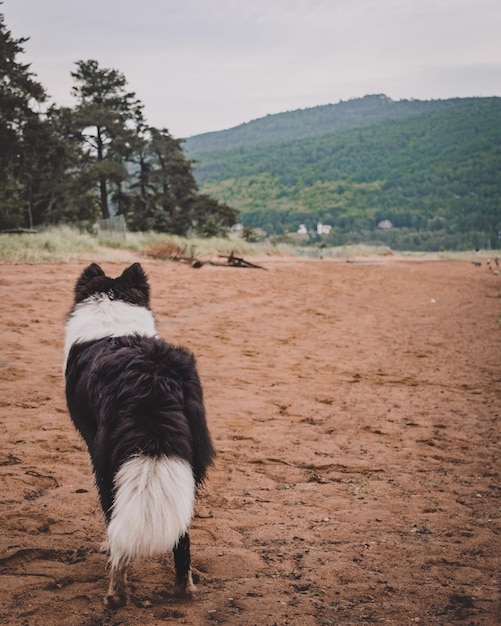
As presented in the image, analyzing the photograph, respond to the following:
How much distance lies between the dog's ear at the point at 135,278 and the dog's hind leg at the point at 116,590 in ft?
5.42

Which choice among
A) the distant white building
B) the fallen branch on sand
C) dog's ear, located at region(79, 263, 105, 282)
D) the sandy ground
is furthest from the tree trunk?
the distant white building

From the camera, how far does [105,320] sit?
A: 3.25 meters

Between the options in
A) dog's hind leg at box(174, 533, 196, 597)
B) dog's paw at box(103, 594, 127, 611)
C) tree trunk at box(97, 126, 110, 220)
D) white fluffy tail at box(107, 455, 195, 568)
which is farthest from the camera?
tree trunk at box(97, 126, 110, 220)

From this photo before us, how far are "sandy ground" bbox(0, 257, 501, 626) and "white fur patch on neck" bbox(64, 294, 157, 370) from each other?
1.08m

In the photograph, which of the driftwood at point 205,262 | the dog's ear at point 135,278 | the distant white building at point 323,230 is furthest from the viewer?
the distant white building at point 323,230

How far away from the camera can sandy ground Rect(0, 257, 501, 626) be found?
8.69 ft

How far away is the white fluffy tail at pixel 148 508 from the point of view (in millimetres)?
2275

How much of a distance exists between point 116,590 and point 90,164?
33.5m

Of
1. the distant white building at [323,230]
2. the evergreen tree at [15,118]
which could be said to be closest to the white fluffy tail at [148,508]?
the evergreen tree at [15,118]

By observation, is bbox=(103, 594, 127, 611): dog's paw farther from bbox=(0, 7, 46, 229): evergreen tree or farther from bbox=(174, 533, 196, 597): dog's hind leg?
bbox=(0, 7, 46, 229): evergreen tree

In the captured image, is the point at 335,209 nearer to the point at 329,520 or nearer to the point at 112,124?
the point at 112,124

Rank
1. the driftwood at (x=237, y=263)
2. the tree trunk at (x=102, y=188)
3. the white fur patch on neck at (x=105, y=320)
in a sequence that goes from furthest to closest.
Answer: the tree trunk at (x=102, y=188)
the driftwood at (x=237, y=263)
the white fur patch on neck at (x=105, y=320)

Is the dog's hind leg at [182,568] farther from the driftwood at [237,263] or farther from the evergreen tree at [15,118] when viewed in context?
the evergreen tree at [15,118]

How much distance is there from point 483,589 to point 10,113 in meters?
25.6
